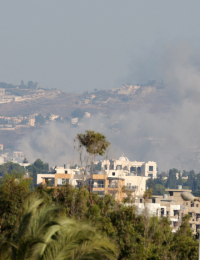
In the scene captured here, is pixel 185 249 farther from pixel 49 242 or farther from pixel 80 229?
pixel 80 229

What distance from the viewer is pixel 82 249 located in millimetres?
11555

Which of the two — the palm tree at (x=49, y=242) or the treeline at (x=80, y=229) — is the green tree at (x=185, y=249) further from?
the palm tree at (x=49, y=242)

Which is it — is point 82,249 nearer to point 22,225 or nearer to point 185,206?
point 22,225

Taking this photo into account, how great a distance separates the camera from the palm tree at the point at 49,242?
1155 centimetres

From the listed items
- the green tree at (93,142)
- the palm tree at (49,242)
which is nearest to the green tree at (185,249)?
the green tree at (93,142)

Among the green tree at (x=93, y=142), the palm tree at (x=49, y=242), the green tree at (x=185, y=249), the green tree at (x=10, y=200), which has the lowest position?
the green tree at (x=185, y=249)

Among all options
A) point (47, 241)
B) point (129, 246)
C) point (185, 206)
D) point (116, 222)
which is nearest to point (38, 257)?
point (47, 241)

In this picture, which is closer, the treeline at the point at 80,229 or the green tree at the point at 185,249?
the treeline at the point at 80,229

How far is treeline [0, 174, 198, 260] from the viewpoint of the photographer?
1171 centimetres

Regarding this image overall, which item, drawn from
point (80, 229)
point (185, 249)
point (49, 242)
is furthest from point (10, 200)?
point (80, 229)

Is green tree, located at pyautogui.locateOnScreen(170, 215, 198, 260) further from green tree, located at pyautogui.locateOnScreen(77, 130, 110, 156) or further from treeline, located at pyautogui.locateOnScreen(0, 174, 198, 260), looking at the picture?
green tree, located at pyautogui.locateOnScreen(77, 130, 110, 156)

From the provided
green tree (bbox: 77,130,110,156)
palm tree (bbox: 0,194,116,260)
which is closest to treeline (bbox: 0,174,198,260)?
palm tree (bbox: 0,194,116,260)

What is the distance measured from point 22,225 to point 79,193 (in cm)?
1287

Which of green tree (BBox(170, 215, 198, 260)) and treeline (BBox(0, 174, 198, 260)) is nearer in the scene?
treeline (BBox(0, 174, 198, 260))
